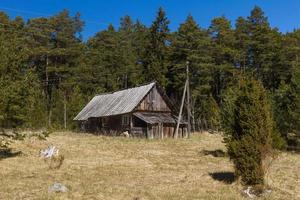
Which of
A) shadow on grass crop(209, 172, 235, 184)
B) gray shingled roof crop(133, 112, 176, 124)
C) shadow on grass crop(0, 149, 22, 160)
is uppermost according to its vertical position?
gray shingled roof crop(133, 112, 176, 124)

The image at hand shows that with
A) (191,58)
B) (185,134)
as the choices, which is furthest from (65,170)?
(191,58)

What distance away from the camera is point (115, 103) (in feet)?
177

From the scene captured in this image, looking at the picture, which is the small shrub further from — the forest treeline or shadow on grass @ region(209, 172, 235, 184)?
the forest treeline

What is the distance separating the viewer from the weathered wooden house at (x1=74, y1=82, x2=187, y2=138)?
4897 centimetres

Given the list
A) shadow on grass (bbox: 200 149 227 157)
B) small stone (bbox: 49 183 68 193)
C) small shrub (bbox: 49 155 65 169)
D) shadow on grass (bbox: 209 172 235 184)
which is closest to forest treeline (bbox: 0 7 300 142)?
shadow on grass (bbox: 200 149 227 157)

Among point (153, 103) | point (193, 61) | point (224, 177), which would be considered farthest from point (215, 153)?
point (193, 61)

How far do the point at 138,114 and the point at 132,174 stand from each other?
25.7 metres

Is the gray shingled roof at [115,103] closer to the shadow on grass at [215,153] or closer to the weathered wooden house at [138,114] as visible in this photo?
the weathered wooden house at [138,114]

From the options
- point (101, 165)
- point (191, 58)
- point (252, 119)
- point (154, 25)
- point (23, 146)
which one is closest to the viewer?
point (252, 119)

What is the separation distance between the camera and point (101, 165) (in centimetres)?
2728

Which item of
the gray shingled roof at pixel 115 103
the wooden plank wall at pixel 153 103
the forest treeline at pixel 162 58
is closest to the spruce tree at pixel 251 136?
the gray shingled roof at pixel 115 103

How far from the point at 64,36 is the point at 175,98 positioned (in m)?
20.2

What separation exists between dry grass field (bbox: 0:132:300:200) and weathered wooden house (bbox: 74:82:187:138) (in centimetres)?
1173

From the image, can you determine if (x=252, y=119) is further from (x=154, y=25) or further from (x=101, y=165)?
(x=154, y=25)
